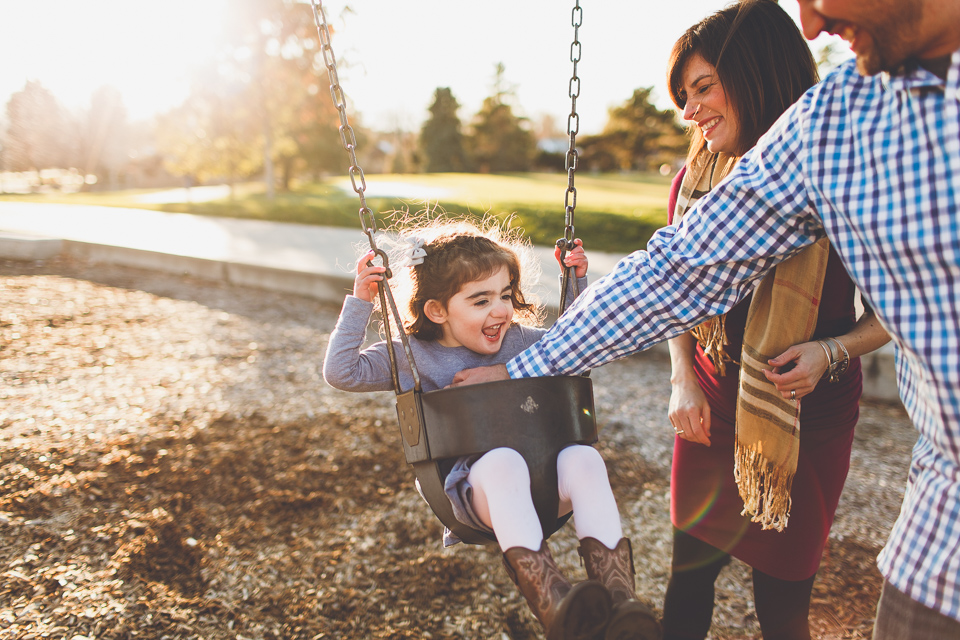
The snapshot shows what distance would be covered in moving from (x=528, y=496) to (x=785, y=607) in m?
0.72

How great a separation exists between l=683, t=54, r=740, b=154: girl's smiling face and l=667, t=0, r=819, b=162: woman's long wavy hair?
0.01 metres

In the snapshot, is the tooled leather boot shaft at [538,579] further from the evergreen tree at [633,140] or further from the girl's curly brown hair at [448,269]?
the evergreen tree at [633,140]

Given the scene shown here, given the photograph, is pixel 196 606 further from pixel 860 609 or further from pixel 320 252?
pixel 320 252

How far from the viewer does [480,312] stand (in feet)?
5.85

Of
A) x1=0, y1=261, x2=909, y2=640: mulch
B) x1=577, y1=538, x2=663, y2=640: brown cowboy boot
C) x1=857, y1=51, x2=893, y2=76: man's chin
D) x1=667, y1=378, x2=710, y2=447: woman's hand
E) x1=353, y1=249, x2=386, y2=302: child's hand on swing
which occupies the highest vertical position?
x1=857, y1=51, x2=893, y2=76: man's chin

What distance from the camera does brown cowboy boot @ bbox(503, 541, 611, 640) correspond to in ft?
3.94

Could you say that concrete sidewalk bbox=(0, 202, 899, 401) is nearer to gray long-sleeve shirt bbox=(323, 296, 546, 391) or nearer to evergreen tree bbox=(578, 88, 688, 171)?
gray long-sleeve shirt bbox=(323, 296, 546, 391)

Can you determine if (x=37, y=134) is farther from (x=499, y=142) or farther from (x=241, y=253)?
(x=241, y=253)

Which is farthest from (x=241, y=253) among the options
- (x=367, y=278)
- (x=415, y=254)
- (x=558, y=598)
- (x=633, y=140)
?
(x=633, y=140)

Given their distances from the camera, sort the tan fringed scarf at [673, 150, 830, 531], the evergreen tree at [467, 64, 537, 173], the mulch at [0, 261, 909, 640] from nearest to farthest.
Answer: the tan fringed scarf at [673, 150, 830, 531] → the mulch at [0, 261, 909, 640] → the evergreen tree at [467, 64, 537, 173]

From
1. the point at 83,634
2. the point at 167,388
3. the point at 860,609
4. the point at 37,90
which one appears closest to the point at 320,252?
the point at 167,388

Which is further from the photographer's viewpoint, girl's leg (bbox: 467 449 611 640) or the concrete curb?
the concrete curb

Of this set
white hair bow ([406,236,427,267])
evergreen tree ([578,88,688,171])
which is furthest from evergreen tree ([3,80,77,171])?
white hair bow ([406,236,427,267])

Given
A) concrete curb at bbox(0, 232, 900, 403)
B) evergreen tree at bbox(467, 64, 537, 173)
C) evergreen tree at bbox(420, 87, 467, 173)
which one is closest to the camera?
concrete curb at bbox(0, 232, 900, 403)
